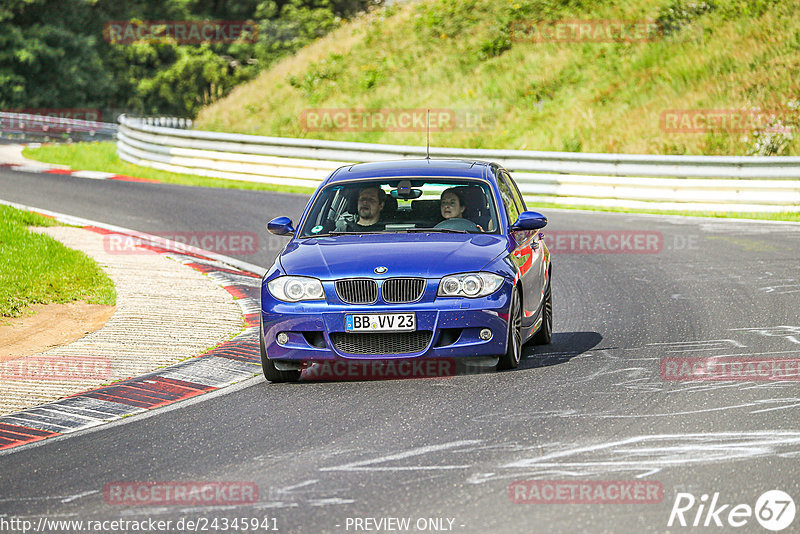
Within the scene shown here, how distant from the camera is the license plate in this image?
27.8 ft

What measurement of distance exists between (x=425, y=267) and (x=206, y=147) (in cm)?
2020

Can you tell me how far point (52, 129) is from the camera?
39.7 metres

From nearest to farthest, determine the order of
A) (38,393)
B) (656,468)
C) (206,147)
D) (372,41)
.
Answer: (656,468)
(38,393)
(206,147)
(372,41)

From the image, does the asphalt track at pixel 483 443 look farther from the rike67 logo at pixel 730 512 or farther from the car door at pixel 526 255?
the car door at pixel 526 255

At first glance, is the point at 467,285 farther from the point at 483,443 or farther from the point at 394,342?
the point at 483,443

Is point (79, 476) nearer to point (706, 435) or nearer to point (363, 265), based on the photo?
point (363, 265)

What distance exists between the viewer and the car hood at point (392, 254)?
8.67 meters

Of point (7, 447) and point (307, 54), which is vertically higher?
point (307, 54)

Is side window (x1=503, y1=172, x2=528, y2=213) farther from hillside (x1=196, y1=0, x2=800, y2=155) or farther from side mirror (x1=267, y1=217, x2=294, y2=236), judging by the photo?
hillside (x1=196, y1=0, x2=800, y2=155)

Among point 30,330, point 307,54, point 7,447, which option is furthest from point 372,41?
point 7,447

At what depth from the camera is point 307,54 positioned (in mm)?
40969

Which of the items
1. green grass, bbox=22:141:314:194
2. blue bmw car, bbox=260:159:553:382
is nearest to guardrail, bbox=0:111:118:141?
green grass, bbox=22:141:314:194

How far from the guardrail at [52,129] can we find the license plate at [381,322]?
3213cm

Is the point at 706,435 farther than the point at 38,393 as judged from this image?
No
